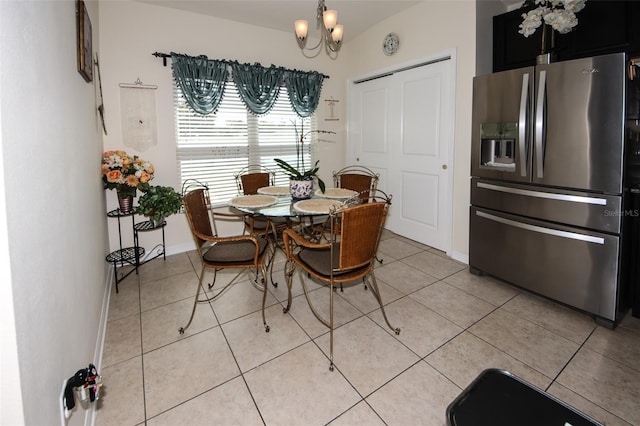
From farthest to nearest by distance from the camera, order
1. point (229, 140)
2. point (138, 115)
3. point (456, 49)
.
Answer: point (229, 140)
point (138, 115)
point (456, 49)

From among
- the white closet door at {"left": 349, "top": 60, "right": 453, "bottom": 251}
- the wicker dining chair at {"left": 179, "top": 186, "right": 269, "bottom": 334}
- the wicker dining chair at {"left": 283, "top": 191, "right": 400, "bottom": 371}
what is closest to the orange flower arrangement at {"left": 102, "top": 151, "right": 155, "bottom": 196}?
the wicker dining chair at {"left": 179, "top": 186, "right": 269, "bottom": 334}

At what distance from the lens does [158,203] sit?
3080 mm

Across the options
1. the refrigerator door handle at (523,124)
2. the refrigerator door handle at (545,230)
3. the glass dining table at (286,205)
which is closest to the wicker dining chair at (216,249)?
the glass dining table at (286,205)

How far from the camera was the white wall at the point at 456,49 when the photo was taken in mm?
3152

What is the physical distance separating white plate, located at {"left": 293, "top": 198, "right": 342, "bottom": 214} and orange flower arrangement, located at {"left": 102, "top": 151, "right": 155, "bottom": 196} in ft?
5.18

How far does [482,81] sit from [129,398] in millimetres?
3302

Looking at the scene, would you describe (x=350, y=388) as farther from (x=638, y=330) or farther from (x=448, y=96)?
(x=448, y=96)

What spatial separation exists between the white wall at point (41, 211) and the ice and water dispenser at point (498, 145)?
2.83 m

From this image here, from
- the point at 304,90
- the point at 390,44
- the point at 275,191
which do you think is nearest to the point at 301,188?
the point at 275,191

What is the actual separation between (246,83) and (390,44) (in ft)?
5.89

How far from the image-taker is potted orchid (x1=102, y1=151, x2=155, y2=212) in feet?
9.46

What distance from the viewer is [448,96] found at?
340 cm

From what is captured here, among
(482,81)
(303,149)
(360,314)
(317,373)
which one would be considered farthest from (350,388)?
(303,149)

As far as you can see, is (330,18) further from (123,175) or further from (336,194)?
(123,175)
